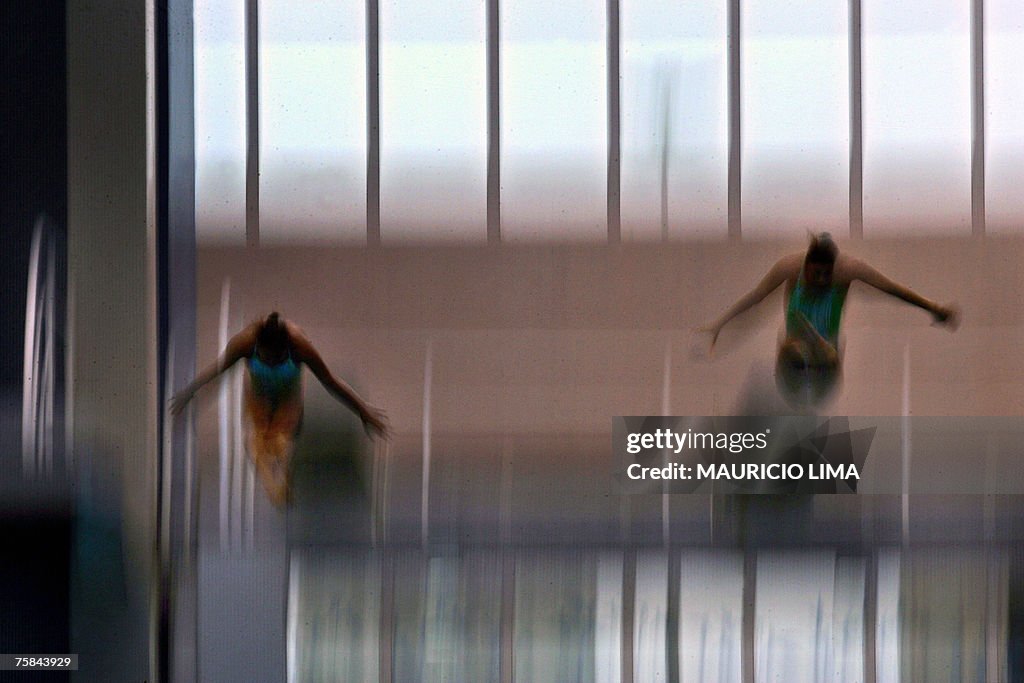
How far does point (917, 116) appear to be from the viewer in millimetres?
2684

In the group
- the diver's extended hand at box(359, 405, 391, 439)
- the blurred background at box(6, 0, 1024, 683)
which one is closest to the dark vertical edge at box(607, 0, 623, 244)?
the blurred background at box(6, 0, 1024, 683)

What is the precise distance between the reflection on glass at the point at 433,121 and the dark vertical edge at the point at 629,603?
1.09 metres

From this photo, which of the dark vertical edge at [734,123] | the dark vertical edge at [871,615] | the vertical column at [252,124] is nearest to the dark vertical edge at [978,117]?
the dark vertical edge at [734,123]

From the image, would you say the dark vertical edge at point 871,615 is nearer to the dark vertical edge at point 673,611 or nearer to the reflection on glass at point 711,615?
the reflection on glass at point 711,615

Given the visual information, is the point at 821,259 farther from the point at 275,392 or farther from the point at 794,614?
the point at 275,392

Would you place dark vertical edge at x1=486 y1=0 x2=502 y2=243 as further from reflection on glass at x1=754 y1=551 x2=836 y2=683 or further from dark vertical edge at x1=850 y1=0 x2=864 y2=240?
reflection on glass at x1=754 y1=551 x2=836 y2=683

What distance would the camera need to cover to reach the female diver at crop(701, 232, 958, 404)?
2.68 meters

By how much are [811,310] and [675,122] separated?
70 centimetres

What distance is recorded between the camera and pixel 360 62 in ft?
8.99

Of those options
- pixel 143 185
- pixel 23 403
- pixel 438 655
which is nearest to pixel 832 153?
pixel 438 655

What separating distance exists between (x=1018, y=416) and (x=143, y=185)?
2.77 m

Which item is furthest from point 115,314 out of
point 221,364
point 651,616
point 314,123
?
point 651,616

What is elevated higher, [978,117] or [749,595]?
[978,117]

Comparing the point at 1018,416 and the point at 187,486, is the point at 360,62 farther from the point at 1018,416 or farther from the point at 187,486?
the point at 1018,416
